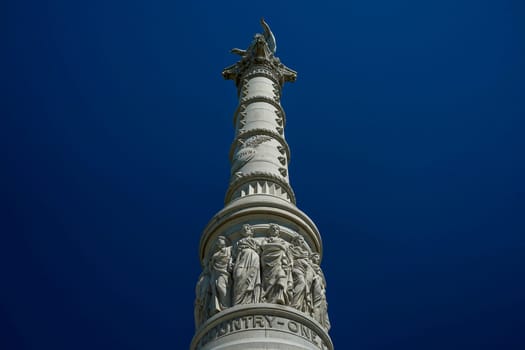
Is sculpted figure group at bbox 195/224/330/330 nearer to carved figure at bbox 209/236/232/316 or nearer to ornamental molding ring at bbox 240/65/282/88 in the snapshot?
carved figure at bbox 209/236/232/316

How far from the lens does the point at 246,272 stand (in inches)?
396

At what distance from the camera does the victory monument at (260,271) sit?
9328mm

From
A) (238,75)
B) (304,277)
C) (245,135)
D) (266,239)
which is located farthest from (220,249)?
(238,75)

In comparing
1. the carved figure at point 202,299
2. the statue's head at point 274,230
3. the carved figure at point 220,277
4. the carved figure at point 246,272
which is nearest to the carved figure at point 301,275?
the statue's head at point 274,230

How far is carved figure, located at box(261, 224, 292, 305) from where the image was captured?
32.2ft

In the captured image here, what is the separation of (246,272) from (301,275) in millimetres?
898

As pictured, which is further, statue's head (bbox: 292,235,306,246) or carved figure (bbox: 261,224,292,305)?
statue's head (bbox: 292,235,306,246)

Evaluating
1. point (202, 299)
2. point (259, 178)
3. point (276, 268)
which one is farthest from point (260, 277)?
point (259, 178)

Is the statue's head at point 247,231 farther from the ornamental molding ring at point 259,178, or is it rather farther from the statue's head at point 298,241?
the ornamental molding ring at point 259,178

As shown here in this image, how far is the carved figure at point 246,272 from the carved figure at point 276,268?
12 cm

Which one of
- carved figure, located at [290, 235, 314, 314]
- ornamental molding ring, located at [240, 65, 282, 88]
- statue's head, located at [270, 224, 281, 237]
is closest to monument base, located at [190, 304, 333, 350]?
carved figure, located at [290, 235, 314, 314]

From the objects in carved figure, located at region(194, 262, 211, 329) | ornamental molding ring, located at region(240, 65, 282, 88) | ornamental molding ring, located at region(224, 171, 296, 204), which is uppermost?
ornamental molding ring, located at region(240, 65, 282, 88)

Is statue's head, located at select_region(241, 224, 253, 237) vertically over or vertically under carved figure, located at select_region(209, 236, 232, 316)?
over

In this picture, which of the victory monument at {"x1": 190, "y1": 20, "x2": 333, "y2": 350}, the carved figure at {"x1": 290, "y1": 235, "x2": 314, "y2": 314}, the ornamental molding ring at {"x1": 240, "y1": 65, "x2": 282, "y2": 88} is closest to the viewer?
the victory monument at {"x1": 190, "y1": 20, "x2": 333, "y2": 350}
